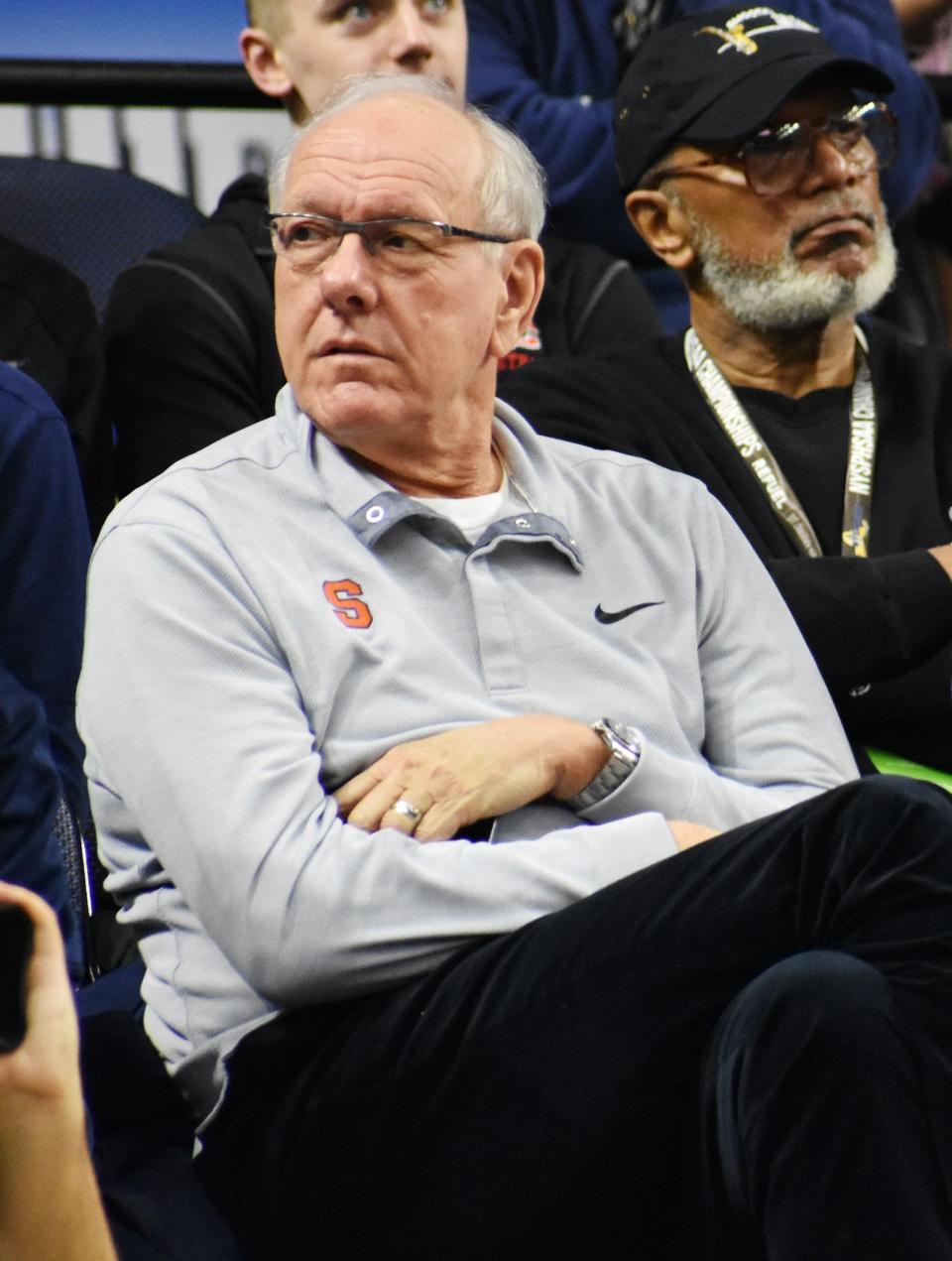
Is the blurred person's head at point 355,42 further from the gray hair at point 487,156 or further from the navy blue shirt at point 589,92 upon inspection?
the gray hair at point 487,156

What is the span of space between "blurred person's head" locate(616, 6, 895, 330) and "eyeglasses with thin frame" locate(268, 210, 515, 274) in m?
0.68

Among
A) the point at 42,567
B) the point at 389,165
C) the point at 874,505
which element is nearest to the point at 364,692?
the point at 42,567

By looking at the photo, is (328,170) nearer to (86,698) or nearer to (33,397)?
(33,397)

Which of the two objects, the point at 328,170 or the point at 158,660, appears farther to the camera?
the point at 328,170

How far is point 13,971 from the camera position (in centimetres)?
91

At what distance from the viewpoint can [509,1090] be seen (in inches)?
54.6

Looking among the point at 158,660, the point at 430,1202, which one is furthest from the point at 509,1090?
the point at 158,660

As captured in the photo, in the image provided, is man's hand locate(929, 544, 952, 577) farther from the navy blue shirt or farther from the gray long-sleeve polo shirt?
the navy blue shirt

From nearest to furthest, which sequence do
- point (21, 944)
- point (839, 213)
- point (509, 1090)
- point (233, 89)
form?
point (21, 944)
point (509, 1090)
point (839, 213)
point (233, 89)

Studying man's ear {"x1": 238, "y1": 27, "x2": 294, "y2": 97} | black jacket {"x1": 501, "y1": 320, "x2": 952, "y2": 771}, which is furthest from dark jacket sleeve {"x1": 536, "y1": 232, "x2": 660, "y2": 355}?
man's ear {"x1": 238, "y1": 27, "x2": 294, "y2": 97}

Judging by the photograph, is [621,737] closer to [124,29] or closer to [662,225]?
[662,225]

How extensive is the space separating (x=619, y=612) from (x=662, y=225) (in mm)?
934

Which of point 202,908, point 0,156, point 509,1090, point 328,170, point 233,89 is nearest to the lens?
point 509,1090

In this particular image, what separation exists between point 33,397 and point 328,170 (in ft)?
1.21
